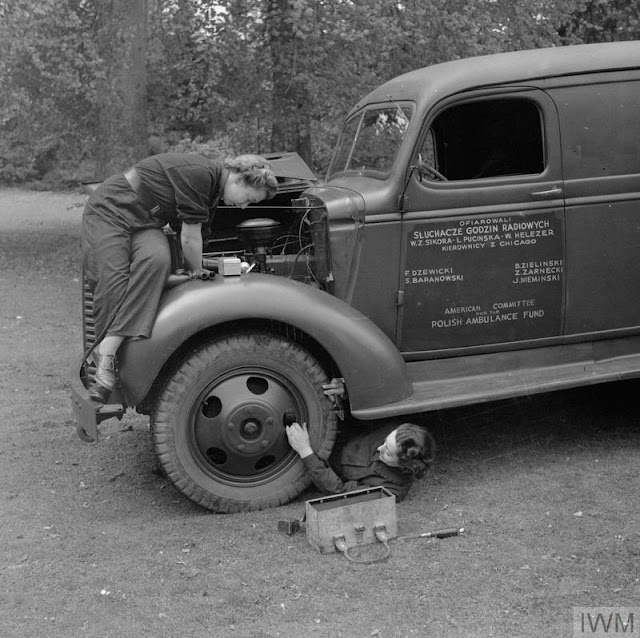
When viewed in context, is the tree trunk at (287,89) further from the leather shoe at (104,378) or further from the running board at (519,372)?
the leather shoe at (104,378)

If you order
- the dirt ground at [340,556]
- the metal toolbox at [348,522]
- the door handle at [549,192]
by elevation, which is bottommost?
the dirt ground at [340,556]

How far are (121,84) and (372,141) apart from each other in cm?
700

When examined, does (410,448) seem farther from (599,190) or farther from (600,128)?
(600,128)

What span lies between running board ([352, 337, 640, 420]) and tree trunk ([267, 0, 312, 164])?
22.3ft

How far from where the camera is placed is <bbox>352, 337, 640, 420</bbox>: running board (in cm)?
477

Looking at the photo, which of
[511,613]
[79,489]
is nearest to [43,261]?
[79,489]

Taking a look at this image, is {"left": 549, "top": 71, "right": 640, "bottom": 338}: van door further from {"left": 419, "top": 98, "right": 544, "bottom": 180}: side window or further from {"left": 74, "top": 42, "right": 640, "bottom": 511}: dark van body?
{"left": 419, "top": 98, "right": 544, "bottom": 180}: side window

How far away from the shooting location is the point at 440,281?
4824 mm

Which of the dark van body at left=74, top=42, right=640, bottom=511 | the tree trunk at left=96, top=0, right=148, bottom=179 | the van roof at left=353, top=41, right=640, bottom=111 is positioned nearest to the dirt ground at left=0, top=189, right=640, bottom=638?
the dark van body at left=74, top=42, right=640, bottom=511

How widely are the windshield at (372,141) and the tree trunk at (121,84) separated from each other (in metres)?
6.29

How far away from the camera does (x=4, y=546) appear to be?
423cm

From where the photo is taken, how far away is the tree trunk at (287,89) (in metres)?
11.1

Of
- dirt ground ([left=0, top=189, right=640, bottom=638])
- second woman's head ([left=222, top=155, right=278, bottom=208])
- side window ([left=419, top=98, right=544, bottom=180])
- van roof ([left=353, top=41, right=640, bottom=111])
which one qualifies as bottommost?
dirt ground ([left=0, top=189, right=640, bottom=638])

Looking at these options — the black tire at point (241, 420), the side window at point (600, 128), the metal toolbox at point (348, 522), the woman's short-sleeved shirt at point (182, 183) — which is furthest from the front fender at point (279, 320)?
the side window at point (600, 128)
